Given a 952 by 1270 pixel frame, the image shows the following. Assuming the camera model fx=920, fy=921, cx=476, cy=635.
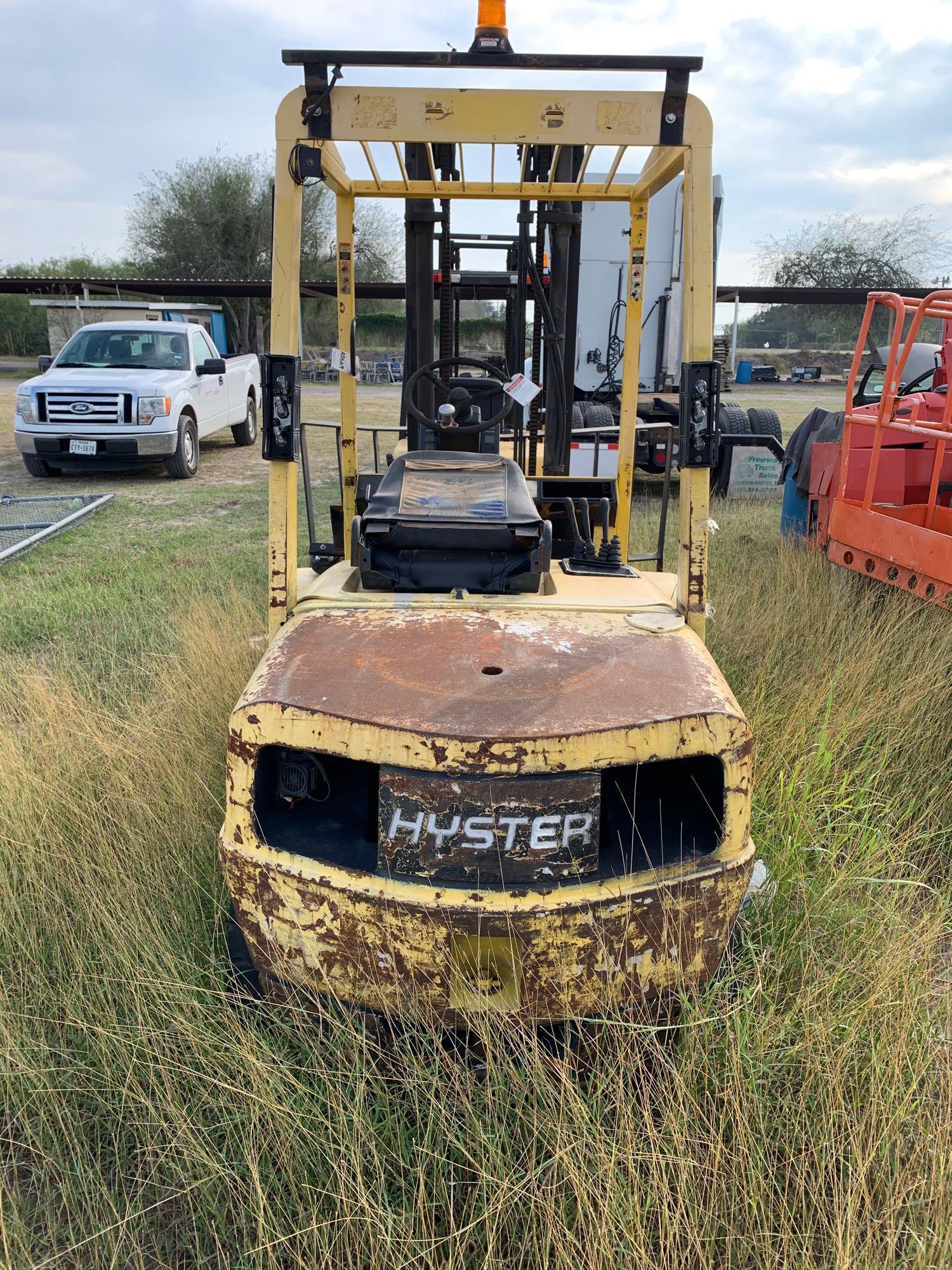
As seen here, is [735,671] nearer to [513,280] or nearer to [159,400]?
[513,280]

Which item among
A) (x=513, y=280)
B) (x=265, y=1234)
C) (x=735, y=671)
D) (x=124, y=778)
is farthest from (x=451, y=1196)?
(x=513, y=280)

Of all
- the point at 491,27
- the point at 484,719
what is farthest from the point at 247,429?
the point at 484,719

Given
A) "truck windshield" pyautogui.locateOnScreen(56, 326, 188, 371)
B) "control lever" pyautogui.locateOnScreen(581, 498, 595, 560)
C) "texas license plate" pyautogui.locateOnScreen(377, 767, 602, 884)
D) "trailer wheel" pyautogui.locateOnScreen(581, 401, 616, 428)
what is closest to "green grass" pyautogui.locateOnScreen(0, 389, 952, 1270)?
"texas license plate" pyautogui.locateOnScreen(377, 767, 602, 884)

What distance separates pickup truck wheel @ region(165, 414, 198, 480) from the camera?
11805 mm

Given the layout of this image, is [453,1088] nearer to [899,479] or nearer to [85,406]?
[899,479]

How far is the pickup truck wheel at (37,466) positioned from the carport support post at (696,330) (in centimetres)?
1077

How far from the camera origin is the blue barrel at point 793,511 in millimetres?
8023

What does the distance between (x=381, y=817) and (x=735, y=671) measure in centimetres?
315

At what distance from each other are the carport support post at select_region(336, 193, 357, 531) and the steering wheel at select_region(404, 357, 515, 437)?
0.83ft

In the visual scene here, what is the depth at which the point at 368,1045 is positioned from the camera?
89.2 inches

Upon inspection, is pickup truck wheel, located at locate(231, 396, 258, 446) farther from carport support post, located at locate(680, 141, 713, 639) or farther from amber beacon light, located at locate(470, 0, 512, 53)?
carport support post, located at locate(680, 141, 713, 639)

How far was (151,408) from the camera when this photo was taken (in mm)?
11312

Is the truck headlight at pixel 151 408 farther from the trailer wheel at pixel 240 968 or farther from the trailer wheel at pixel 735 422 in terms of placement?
the trailer wheel at pixel 240 968

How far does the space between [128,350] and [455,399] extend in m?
→ 10.0
